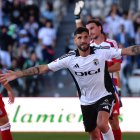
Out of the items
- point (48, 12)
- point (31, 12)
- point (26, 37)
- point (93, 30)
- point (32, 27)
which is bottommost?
point (26, 37)

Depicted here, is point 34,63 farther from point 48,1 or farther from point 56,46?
point 48,1

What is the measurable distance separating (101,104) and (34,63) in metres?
8.86

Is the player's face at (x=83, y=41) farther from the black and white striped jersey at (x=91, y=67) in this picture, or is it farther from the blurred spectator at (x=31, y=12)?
the blurred spectator at (x=31, y=12)

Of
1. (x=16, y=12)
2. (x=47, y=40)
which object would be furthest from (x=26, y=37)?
(x=16, y=12)

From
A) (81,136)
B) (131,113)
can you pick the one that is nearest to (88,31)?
(81,136)

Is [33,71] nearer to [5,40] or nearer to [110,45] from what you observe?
[110,45]

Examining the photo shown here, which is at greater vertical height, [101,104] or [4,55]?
[101,104]

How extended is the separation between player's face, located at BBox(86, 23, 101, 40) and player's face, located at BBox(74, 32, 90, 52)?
80cm

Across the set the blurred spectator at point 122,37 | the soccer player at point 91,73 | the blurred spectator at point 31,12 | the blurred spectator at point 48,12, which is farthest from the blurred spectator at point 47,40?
the soccer player at point 91,73

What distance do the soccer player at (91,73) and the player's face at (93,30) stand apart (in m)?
0.65

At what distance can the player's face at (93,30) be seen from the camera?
10.5 m

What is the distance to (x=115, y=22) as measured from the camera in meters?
19.5

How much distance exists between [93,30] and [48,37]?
919 centimetres

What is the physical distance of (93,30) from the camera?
1055 centimetres
